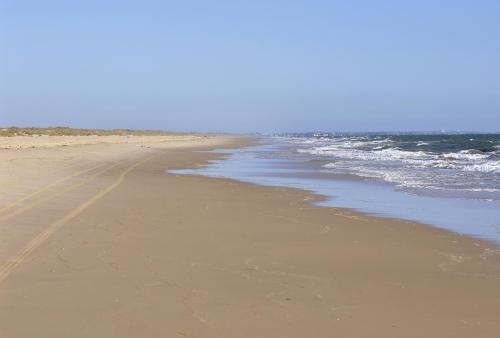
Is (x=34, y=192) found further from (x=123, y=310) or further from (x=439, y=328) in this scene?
(x=439, y=328)

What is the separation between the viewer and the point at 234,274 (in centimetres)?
620

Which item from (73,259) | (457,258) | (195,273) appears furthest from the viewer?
(457,258)

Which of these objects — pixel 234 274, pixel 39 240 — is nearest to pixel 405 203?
pixel 234 274

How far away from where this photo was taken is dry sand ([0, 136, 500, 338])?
462 cm

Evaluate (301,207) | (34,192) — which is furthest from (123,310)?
(34,192)

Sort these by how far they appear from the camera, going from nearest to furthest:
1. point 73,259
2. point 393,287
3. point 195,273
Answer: point 393,287 → point 195,273 → point 73,259

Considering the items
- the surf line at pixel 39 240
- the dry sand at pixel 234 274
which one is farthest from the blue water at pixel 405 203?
the surf line at pixel 39 240

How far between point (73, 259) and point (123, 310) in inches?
80.8

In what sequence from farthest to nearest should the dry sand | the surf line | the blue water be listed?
the blue water, the surf line, the dry sand

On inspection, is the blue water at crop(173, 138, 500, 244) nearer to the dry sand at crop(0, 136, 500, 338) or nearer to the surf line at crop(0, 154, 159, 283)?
the dry sand at crop(0, 136, 500, 338)

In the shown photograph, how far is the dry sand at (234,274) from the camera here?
15.1 ft

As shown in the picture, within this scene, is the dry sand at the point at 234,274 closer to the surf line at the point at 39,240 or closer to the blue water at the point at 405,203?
the surf line at the point at 39,240

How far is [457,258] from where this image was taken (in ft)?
23.5

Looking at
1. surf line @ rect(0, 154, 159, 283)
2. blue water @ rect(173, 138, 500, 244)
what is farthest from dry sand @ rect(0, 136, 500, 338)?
blue water @ rect(173, 138, 500, 244)
